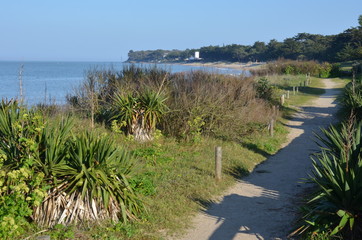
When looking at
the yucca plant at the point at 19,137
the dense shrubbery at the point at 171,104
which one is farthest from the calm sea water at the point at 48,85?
the yucca plant at the point at 19,137

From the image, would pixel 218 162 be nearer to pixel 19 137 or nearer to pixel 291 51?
pixel 19 137

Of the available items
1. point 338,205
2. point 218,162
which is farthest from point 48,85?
point 338,205

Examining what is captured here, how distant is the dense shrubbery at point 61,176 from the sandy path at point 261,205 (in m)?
1.65

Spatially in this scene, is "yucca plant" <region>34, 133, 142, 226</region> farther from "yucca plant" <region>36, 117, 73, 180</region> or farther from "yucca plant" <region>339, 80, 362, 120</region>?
"yucca plant" <region>339, 80, 362, 120</region>

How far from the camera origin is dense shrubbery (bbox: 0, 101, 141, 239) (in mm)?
7875

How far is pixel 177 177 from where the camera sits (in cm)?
1200

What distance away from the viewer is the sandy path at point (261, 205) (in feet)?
28.2

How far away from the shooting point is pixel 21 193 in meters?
7.75

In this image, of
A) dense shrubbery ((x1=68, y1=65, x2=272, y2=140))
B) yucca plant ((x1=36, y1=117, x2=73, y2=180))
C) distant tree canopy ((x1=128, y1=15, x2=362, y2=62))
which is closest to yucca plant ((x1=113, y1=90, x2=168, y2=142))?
dense shrubbery ((x1=68, y1=65, x2=272, y2=140))

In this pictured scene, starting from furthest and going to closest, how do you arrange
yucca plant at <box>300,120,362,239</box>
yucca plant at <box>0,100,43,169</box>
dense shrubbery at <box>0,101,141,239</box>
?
yucca plant at <box>0,100,43,169</box>
dense shrubbery at <box>0,101,141,239</box>
yucca plant at <box>300,120,362,239</box>

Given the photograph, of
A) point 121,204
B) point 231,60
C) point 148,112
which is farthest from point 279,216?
Result: point 231,60

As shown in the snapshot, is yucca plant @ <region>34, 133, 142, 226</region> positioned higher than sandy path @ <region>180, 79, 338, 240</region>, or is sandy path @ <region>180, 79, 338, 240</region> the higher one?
yucca plant @ <region>34, 133, 142, 226</region>

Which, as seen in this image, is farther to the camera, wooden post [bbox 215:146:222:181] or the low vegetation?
wooden post [bbox 215:146:222:181]

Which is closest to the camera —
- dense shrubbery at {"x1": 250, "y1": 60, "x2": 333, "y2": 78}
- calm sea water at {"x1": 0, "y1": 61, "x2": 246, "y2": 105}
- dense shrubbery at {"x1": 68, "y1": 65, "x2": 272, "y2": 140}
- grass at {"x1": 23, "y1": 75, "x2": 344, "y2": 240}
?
grass at {"x1": 23, "y1": 75, "x2": 344, "y2": 240}
